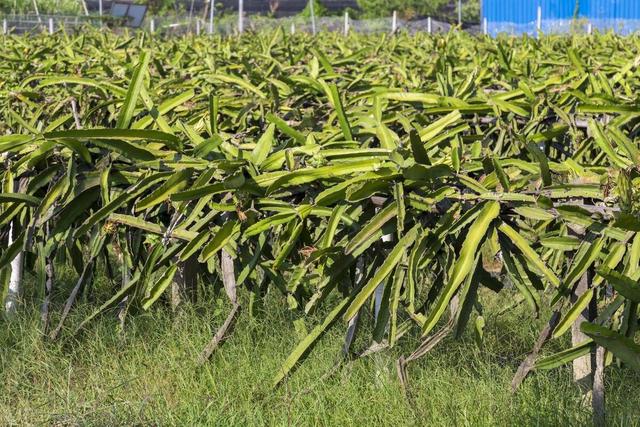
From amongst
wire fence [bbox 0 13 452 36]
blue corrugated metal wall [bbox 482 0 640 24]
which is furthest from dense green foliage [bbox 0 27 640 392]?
blue corrugated metal wall [bbox 482 0 640 24]

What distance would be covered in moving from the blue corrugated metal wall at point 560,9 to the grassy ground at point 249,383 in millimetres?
26346

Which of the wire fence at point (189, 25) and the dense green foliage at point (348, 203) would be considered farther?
the wire fence at point (189, 25)

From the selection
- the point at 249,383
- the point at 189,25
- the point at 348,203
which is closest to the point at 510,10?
the point at 189,25

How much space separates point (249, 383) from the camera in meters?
3.58

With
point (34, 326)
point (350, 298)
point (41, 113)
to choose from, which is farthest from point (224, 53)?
point (350, 298)

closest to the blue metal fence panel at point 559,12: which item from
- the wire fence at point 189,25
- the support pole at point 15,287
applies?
the wire fence at point 189,25

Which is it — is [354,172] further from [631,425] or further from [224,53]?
[224,53]

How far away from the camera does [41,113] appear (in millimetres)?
→ 4324

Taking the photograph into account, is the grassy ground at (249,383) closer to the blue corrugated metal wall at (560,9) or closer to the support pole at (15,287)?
the support pole at (15,287)

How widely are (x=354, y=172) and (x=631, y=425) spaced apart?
3.38 ft

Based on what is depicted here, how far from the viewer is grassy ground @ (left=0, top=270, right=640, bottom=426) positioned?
3.24m

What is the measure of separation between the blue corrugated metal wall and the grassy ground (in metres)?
26.3

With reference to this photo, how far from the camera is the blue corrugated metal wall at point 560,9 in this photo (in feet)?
98.2

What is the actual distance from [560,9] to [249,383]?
28.3 m
